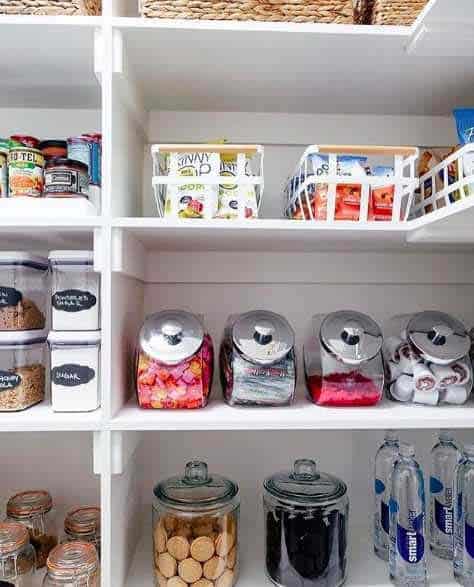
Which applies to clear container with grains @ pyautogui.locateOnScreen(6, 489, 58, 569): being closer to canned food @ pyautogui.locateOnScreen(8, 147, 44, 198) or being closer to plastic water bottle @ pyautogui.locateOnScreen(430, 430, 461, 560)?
canned food @ pyautogui.locateOnScreen(8, 147, 44, 198)

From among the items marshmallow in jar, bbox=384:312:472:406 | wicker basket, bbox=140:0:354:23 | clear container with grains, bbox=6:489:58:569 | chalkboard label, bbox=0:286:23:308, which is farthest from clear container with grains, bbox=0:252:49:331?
marshmallow in jar, bbox=384:312:472:406

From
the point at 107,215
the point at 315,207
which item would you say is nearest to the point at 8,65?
the point at 107,215

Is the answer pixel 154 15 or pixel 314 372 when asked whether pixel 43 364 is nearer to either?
pixel 314 372

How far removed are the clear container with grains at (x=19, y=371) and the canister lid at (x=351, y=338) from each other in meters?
0.60

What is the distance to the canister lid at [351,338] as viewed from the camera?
1.03 metres

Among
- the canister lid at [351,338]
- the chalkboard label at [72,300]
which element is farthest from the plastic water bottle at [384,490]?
the chalkboard label at [72,300]

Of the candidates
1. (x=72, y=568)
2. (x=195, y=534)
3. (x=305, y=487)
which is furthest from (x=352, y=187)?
(x=72, y=568)

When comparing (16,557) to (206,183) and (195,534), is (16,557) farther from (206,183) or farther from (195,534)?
(206,183)

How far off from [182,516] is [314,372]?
0.40m

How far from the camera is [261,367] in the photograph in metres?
1.04

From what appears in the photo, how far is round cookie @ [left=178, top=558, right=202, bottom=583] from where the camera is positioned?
1.00 metres

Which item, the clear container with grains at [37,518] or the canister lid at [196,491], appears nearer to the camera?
the canister lid at [196,491]

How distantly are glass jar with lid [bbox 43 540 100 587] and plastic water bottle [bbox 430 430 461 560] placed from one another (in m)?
0.74

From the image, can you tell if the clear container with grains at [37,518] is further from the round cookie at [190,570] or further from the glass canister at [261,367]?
the glass canister at [261,367]
